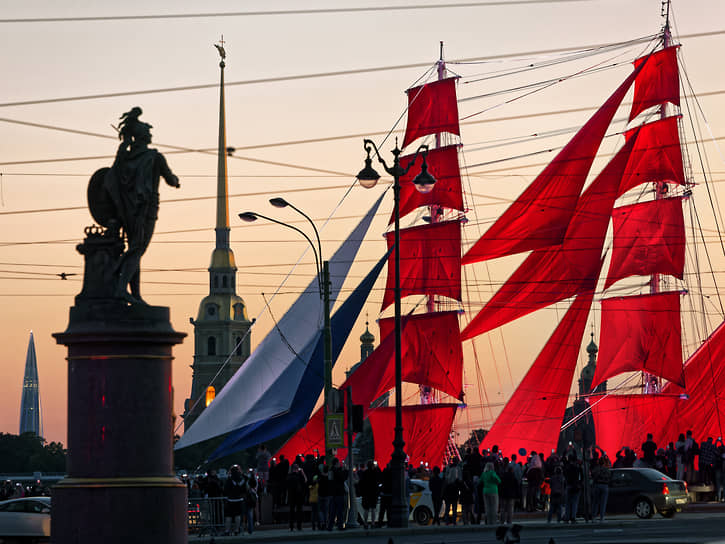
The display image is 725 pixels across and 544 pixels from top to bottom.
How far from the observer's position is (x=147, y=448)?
17.0 m

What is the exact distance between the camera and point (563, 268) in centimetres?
6188

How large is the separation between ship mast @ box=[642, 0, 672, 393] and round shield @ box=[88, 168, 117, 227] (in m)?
48.9

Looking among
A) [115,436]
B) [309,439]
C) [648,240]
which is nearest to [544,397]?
[648,240]

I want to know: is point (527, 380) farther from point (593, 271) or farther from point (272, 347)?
point (272, 347)

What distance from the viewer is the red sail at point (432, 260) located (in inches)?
2638

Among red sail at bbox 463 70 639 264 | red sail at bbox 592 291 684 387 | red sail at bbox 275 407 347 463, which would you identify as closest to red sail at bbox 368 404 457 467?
red sail at bbox 592 291 684 387

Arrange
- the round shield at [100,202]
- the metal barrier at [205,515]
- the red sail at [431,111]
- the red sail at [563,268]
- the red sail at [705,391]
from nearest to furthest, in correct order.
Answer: the round shield at [100,202] → the metal barrier at [205,515] → the red sail at [705,391] → the red sail at [563,268] → the red sail at [431,111]

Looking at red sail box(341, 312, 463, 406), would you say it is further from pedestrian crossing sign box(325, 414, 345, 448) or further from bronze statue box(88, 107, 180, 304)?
bronze statue box(88, 107, 180, 304)

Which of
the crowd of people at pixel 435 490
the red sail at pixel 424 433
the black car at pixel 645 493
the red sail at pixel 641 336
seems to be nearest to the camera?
the crowd of people at pixel 435 490

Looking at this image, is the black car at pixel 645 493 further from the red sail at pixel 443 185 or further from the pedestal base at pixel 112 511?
the red sail at pixel 443 185

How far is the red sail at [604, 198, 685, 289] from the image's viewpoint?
2539 inches

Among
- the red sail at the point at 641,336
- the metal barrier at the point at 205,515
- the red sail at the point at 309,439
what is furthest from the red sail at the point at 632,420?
the metal barrier at the point at 205,515

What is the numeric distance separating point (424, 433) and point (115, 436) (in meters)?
49.4

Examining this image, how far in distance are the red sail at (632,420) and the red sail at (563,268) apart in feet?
19.6
